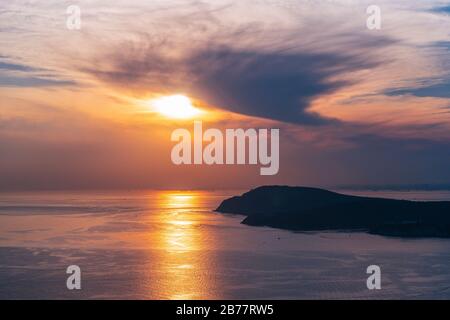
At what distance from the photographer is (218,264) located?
1082 inches

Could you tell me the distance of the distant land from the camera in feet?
141

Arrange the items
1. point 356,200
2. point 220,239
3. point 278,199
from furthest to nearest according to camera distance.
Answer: point 278,199
point 356,200
point 220,239

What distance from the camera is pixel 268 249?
1299 inches

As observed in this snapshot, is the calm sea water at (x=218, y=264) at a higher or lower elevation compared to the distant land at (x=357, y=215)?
lower

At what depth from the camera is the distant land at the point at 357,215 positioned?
43.1 metres

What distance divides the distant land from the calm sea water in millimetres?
3180

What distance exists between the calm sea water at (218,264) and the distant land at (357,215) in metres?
3.18

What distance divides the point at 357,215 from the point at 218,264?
2509 centimetres

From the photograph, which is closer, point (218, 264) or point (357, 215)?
point (218, 264)

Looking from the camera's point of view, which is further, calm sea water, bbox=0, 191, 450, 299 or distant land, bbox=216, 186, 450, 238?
distant land, bbox=216, 186, 450, 238

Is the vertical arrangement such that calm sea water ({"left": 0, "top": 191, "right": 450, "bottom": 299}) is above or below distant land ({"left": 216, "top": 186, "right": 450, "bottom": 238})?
below
